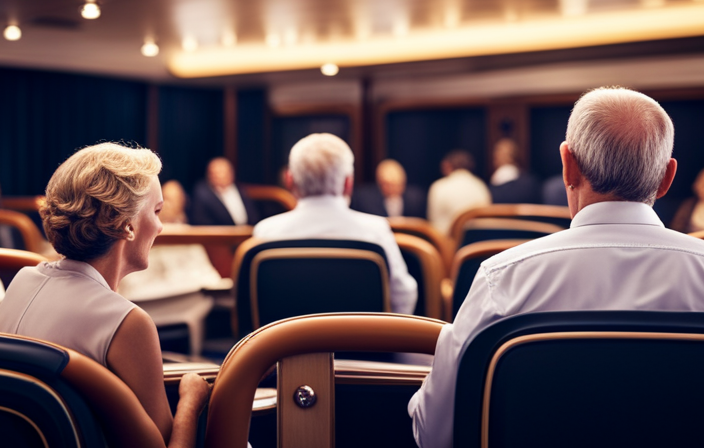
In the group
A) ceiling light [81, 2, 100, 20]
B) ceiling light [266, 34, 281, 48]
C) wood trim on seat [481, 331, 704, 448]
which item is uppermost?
ceiling light [266, 34, 281, 48]

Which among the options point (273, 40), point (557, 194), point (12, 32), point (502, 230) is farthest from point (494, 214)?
point (12, 32)

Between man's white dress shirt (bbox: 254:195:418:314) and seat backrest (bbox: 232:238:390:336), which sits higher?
man's white dress shirt (bbox: 254:195:418:314)

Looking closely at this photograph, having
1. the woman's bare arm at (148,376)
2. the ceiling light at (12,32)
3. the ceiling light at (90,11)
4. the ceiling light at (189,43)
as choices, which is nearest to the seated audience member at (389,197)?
the ceiling light at (189,43)

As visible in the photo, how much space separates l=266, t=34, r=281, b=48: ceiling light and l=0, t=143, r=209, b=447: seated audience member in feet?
19.3

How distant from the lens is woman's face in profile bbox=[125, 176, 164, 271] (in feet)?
4.03

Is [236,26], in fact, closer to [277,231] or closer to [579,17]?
[579,17]

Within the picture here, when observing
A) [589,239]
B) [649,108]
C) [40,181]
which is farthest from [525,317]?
[40,181]

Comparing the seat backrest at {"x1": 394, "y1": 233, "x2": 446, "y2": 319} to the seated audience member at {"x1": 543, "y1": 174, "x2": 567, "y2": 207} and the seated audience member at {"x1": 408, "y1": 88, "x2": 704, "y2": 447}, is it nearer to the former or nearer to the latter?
the seated audience member at {"x1": 408, "y1": 88, "x2": 704, "y2": 447}

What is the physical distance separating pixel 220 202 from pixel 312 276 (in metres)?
5.32

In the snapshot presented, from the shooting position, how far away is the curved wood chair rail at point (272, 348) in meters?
0.84

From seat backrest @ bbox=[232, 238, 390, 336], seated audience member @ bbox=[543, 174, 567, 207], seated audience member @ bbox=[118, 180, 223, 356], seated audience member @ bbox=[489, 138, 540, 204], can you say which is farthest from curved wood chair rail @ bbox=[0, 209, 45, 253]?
seated audience member @ bbox=[489, 138, 540, 204]

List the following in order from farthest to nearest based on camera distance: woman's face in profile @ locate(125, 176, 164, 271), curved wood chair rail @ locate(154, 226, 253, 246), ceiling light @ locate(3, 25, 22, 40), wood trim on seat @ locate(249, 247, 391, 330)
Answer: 1. ceiling light @ locate(3, 25, 22, 40)
2. curved wood chair rail @ locate(154, 226, 253, 246)
3. wood trim on seat @ locate(249, 247, 391, 330)
4. woman's face in profile @ locate(125, 176, 164, 271)

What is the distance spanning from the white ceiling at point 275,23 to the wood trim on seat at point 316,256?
375 cm

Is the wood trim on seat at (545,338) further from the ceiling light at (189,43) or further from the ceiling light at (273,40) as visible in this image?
the ceiling light at (189,43)
